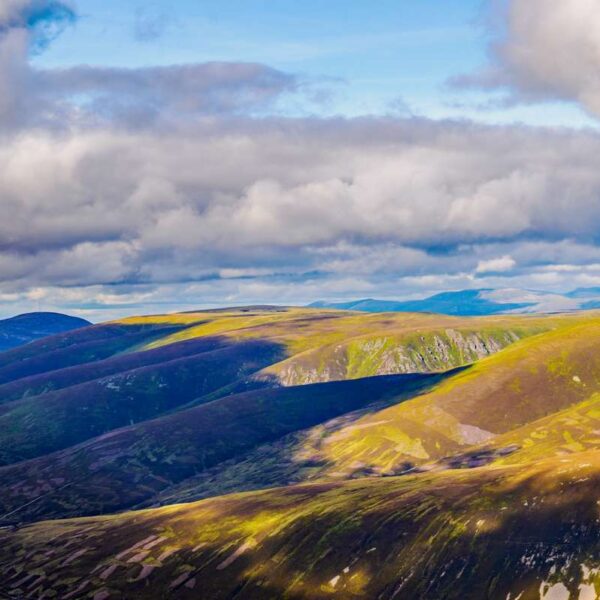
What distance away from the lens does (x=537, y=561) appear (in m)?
156

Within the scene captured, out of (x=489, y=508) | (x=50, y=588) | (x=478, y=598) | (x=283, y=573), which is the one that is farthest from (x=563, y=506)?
(x=50, y=588)

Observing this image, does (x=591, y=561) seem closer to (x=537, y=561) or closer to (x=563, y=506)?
(x=537, y=561)

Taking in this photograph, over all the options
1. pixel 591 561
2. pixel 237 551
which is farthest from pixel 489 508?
pixel 237 551

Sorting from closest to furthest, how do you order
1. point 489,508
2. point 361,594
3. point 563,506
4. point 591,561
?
point 591,561 → point 361,594 → point 563,506 → point 489,508

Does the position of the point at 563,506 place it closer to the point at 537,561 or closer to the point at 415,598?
the point at 537,561

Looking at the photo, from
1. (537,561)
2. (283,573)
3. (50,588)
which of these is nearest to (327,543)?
(283,573)

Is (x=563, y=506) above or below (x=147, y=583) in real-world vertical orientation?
above

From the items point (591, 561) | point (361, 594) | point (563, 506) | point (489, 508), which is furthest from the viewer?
point (489, 508)

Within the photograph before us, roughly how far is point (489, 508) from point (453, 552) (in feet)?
69.2

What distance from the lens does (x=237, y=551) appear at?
19738cm

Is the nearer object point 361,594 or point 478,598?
point 478,598

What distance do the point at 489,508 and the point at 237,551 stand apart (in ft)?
227

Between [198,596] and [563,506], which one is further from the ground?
[563,506]

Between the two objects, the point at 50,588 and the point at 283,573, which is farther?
the point at 50,588
